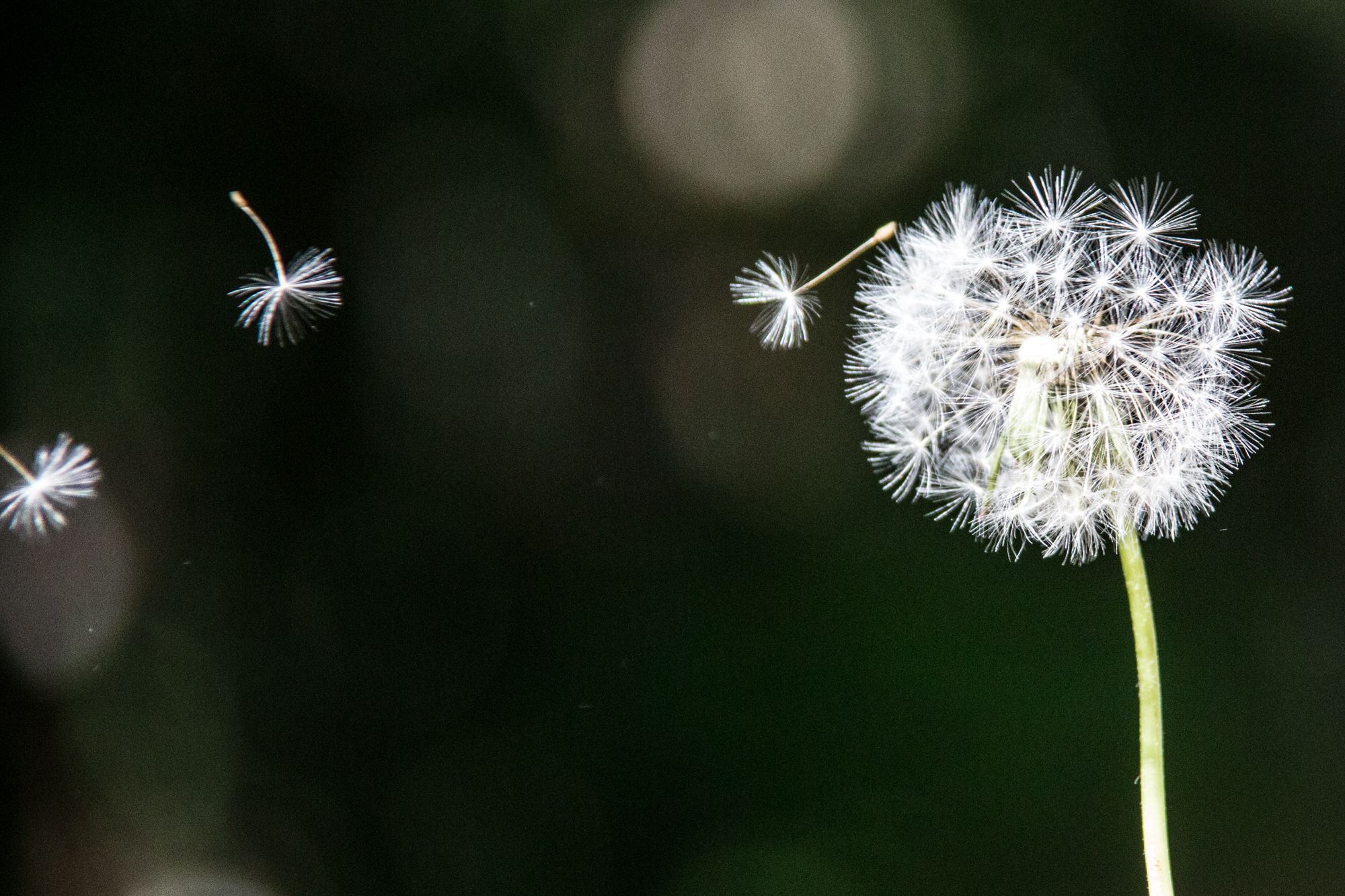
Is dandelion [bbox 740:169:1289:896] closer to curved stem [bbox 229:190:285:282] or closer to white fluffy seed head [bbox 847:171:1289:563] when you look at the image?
white fluffy seed head [bbox 847:171:1289:563]

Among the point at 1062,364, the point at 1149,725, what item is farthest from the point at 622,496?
the point at 1149,725

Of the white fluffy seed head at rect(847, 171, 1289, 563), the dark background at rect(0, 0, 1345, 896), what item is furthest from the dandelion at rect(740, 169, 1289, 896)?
the dark background at rect(0, 0, 1345, 896)

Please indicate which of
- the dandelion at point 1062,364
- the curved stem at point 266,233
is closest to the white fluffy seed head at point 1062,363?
the dandelion at point 1062,364

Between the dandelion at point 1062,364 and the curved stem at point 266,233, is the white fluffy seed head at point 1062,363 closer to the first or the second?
the dandelion at point 1062,364

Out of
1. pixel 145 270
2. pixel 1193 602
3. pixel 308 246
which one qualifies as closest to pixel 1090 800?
pixel 1193 602

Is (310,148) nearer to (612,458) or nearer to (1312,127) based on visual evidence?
(612,458)

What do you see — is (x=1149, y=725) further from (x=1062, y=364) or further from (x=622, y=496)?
(x=622, y=496)
